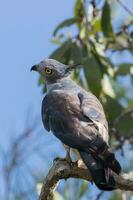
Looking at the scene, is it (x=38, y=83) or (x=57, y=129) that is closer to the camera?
(x=57, y=129)

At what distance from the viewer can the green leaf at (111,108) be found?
8.37 metres

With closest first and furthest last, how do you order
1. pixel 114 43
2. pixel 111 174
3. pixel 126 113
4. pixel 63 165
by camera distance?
pixel 111 174 < pixel 63 165 < pixel 126 113 < pixel 114 43

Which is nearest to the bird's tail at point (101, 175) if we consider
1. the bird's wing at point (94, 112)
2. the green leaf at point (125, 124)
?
the bird's wing at point (94, 112)

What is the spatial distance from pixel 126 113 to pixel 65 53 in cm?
71

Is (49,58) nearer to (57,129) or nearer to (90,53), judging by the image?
(90,53)

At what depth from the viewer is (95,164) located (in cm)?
630

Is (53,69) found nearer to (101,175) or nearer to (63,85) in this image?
(63,85)

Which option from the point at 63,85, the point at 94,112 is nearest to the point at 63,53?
the point at 63,85

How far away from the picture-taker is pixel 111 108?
330 inches

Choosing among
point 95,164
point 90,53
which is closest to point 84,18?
point 90,53

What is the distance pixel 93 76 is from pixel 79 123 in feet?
4.77

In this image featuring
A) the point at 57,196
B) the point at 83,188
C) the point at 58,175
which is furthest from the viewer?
the point at 83,188

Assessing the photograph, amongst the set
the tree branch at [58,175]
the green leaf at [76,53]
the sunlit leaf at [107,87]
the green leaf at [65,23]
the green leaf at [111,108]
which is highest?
the green leaf at [65,23]

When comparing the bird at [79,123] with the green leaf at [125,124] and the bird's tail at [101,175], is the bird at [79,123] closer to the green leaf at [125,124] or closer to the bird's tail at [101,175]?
the bird's tail at [101,175]
